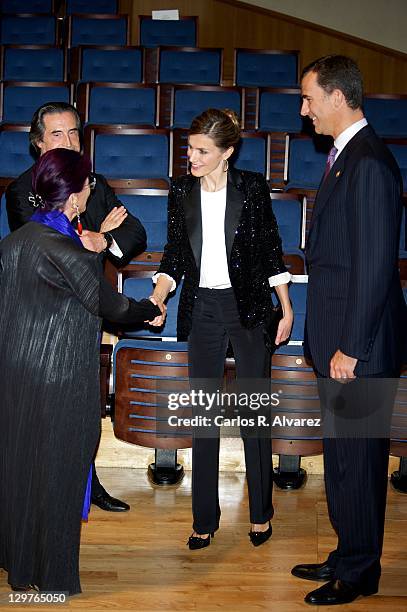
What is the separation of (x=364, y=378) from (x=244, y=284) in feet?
0.74

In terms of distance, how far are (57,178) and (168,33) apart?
2177 millimetres

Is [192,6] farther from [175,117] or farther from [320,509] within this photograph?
[320,509]

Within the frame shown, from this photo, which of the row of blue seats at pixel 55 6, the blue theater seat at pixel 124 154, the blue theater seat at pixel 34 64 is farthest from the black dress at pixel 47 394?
the row of blue seats at pixel 55 6

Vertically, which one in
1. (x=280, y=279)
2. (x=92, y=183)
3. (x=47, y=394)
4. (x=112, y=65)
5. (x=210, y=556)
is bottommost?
(x=210, y=556)

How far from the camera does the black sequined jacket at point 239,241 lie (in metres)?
1.07

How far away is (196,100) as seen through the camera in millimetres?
2355

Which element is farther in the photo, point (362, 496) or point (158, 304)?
point (158, 304)

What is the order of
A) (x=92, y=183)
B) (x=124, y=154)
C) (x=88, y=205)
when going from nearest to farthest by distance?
1. (x=92, y=183)
2. (x=88, y=205)
3. (x=124, y=154)

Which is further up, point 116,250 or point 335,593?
point 116,250

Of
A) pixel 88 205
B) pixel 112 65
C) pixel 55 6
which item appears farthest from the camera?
pixel 55 6

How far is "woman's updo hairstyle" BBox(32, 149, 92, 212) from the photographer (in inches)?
35.1

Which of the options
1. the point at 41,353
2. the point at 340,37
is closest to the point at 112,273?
the point at 41,353

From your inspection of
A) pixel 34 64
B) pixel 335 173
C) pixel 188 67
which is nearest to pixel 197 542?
pixel 335 173

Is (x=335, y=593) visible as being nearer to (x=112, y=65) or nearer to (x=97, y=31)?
(x=112, y=65)
